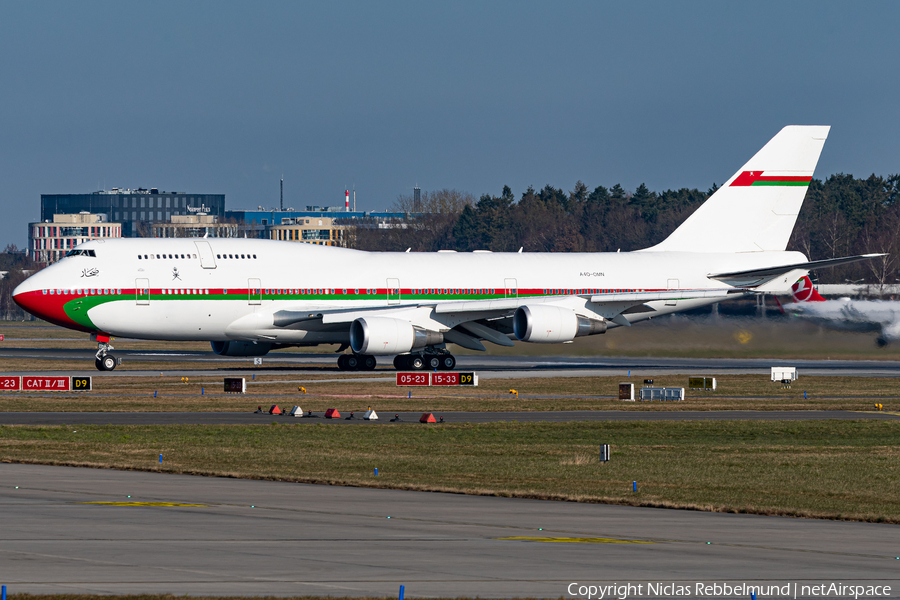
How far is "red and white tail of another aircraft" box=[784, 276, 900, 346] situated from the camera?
6425cm

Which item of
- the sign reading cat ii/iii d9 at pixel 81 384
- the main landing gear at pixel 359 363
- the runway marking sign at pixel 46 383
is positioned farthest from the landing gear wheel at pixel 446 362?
the runway marking sign at pixel 46 383

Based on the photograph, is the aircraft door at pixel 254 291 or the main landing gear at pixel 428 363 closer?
the aircraft door at pixel 254 291

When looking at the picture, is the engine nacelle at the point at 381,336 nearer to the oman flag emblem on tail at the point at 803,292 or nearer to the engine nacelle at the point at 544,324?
the engine nacelle at the point at 544,324

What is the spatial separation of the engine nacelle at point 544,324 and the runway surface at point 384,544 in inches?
1303

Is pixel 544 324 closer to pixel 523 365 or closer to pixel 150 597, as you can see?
pixel 523 365

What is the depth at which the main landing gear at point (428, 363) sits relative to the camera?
5672 centimetres

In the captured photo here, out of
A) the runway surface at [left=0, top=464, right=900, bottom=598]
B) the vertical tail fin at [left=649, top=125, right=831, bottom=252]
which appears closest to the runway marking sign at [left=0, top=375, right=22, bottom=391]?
the runway surface at [left=0, top=464, right=900, bottom=598]

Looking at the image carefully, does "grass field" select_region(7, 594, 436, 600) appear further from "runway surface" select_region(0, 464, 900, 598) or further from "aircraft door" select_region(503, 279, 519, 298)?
"aircraft door" select_region(503, 279, 519, 298)

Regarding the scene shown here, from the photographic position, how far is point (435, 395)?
1801 inches

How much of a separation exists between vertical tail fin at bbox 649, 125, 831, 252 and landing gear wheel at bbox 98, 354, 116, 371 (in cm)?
2864

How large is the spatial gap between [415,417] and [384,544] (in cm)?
2086

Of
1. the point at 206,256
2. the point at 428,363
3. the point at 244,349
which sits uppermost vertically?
the point at 206,256

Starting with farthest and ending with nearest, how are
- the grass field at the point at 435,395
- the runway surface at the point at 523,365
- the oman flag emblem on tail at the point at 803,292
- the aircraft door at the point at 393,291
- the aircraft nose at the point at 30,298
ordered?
the oman flag emblem on tail at the point at 803,292, the runway surface at the point at 523,365, the aircraft door at the point at 393,291, the aircraft nose at the point at 30,298, the grass field at the point at 435,395

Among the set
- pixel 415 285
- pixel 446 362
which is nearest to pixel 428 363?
pixel 446 362
